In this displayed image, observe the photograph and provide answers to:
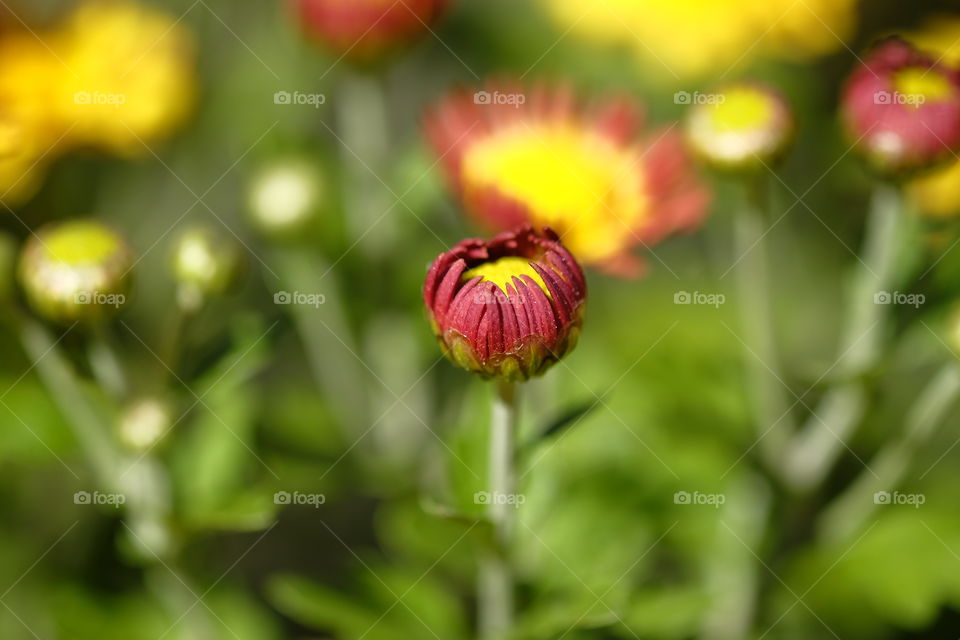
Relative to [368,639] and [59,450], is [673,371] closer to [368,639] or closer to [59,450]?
[368,639]

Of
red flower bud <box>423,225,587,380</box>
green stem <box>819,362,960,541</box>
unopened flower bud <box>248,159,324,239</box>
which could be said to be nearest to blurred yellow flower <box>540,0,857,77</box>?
green stem <box>819,362,960,541</box>

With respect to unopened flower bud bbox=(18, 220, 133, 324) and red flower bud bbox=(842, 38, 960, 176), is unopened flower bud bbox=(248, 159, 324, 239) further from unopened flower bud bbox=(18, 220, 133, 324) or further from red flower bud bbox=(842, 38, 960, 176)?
red flower bud bbox=(842, 38, 960, 176)

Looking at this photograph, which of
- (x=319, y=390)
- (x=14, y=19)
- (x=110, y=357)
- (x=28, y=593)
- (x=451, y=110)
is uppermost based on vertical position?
(x=14, y=19)

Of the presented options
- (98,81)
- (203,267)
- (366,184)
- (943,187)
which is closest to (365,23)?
(366,184)

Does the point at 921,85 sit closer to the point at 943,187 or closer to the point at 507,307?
the point at 943,187

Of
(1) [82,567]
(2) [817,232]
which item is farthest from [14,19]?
(2) [817,232]

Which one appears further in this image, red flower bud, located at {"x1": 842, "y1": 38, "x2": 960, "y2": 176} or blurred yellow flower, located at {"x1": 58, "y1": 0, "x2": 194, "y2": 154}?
blurred yellow flower, located at {"x1": 58, "y1": 0, "x2": 194, "y2": 154}

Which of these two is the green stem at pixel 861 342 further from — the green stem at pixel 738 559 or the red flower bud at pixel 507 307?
the red flower bud at pixel 507 307

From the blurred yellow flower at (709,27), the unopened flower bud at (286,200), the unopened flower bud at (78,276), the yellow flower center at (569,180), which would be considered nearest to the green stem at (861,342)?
the yellow flower center at (569,180)
